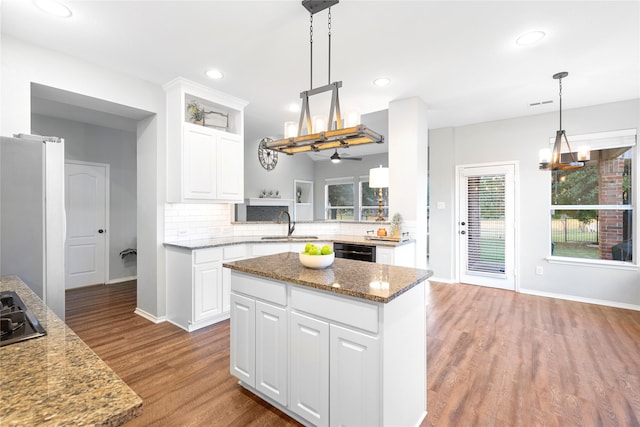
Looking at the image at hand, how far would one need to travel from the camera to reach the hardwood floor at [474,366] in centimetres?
193

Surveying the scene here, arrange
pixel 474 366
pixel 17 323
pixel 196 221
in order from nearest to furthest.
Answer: pixel 17 323 → pixel 474 366 → pixel 196 221

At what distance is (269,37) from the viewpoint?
256 centimetres

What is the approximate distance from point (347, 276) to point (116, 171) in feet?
A: 17.2

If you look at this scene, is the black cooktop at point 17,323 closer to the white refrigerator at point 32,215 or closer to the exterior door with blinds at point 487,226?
the white refrigerator at point 32,215

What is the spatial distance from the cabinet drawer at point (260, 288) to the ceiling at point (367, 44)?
1341 mm

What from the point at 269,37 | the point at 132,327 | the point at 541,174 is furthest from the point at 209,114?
the point at 541,174

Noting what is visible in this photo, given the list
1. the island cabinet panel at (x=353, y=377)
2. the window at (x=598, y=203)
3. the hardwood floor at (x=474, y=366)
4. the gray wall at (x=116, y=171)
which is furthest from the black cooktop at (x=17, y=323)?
the window at (x=598, y=203)

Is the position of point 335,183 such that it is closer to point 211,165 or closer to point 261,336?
point 211,165

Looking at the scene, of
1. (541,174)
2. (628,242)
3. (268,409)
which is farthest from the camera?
(541,174)

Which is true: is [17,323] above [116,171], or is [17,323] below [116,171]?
below

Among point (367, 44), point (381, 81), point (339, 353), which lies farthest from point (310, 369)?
point (381, 81)

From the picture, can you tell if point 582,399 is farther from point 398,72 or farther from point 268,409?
point 398,72

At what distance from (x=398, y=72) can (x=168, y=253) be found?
3284 mm

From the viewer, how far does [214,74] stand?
3236 mm
